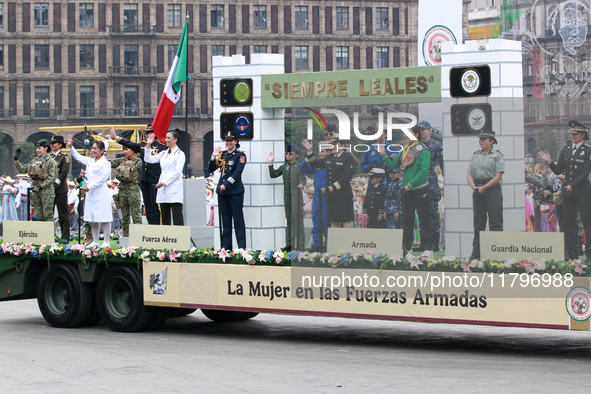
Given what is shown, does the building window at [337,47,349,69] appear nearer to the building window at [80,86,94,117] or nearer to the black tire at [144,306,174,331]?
the building window at [80,86,94,117]

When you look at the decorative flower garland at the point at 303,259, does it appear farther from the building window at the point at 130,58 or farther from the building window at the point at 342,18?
the building window at the point at 130,58

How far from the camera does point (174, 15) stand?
263ft

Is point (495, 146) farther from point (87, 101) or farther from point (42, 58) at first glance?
point (42, 58)

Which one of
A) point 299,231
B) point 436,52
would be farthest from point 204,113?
point 299,231

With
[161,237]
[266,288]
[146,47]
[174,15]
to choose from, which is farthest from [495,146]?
[174,15]

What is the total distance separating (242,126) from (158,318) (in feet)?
9.63

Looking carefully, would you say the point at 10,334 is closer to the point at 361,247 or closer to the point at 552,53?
the point at 361,247

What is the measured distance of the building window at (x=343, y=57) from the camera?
77.6 m

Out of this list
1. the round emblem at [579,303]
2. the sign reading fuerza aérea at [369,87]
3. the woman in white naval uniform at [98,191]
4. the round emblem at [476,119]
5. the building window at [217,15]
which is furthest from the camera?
the building window at [217,15]

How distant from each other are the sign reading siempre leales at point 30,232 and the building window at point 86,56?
69563 mm

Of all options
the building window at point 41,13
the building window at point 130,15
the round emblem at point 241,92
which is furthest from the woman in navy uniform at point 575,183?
the building window at point 41,13

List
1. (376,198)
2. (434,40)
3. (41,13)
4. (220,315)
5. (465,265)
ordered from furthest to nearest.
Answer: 1. (41,13)
2. (434,40)
3. (220,315)
4. (376,198)
5. (465,265)

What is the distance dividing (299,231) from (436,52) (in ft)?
23.0

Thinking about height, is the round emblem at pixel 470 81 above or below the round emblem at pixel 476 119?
above
